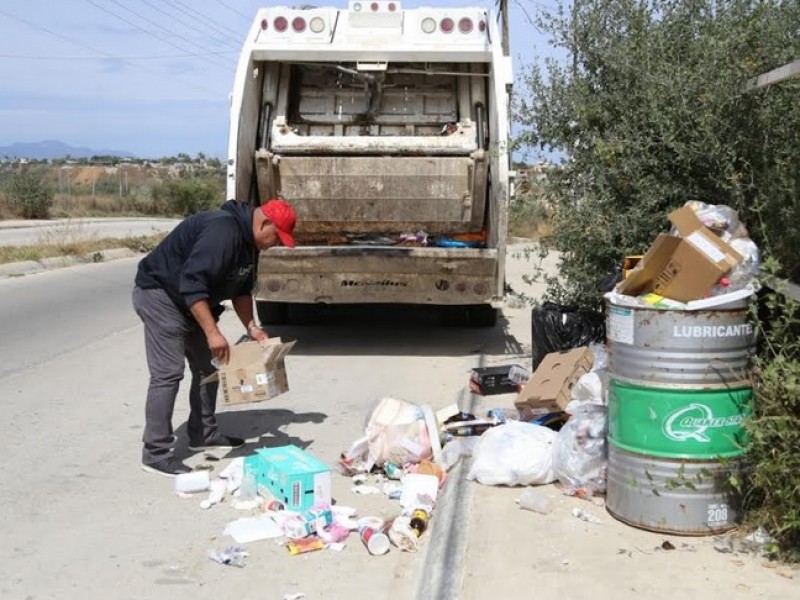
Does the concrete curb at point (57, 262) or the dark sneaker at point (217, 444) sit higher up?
the concrete curb at point (57, 262)

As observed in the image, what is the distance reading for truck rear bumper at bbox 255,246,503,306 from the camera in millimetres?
8164

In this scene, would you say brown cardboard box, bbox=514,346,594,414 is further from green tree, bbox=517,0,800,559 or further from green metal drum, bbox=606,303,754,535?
green metal drum, bbox=606,303,754,535

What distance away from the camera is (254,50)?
8.41 meters

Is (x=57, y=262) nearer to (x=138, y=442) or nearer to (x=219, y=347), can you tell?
(x=138, y=442)

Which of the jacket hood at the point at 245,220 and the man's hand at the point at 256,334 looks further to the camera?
the man's hand at the point at 256,334

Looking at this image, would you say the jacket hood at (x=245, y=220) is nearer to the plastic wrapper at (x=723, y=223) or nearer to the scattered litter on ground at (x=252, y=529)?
the scattered litter on ground at (x=252, y=529)

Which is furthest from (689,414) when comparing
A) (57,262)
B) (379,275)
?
(57,262)

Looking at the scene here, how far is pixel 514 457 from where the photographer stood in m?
4.92

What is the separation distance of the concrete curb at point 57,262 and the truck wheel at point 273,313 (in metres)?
6.52

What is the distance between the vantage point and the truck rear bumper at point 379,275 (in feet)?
26.8

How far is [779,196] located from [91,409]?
4.73 meters

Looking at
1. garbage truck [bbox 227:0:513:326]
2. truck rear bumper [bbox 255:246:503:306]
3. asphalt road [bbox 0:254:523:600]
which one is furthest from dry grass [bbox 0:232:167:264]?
truck rear bumper [bbox 255:246:503:306]

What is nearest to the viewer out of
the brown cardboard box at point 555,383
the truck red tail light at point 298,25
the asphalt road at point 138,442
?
the asphalt road at point 138,442

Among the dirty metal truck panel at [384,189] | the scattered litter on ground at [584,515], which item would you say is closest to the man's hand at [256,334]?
the scattered litter on ground at [584,515]
